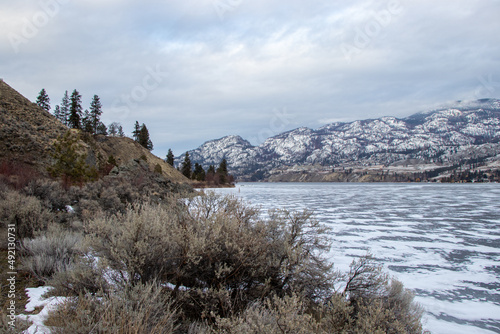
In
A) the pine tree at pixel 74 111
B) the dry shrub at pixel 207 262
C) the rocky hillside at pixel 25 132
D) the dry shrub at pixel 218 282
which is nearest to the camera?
the dry shrub at pixel 218 282

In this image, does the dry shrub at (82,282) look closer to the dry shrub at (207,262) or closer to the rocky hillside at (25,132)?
the dry shrub at (207,262)

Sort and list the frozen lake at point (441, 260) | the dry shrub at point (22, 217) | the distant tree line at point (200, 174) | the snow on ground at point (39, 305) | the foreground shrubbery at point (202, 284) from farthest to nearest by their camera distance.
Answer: the distant tree line at point (200, 174) < the dry shrub at point (22, 217) < the frozen lake at point (441, 260) < the snow on ground at point (39, 305) < the foreground shrubbery at point (202, 284)

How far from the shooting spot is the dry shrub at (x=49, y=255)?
4660 mm

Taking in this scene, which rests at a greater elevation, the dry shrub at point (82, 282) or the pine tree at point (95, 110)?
the pine tree at point (95, 110)

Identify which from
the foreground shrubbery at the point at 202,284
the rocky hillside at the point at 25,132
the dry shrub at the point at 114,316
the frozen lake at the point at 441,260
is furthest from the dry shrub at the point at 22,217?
the rocky hillside at the point at 25,132

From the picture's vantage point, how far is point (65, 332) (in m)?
2.45

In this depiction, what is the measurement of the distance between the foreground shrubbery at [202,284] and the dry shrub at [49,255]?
19 mm

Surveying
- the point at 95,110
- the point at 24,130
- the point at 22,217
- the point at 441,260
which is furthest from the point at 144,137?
the point at 441,260

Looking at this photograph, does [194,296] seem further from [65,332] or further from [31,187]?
[31,187]

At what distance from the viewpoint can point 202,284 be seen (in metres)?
3.95

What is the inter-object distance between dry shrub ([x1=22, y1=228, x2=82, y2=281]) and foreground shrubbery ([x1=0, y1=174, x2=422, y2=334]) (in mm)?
19

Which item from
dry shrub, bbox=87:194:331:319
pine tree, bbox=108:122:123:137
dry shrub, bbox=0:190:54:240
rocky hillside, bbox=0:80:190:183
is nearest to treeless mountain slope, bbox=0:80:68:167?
rocky hillside, bbox=0:80:190:183

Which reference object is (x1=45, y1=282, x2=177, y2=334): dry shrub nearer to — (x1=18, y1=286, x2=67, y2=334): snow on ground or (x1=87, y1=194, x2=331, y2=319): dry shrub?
(x1=18, y1=286, x2=67, y2=334): snow on ground

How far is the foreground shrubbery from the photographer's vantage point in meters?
2.79
